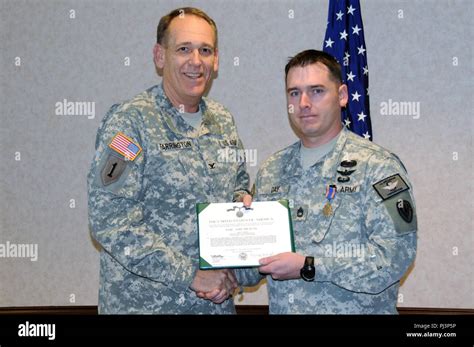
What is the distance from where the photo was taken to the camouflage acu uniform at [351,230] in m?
2.50

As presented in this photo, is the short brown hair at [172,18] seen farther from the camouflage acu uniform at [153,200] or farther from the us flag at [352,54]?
the us flag at [352,54]

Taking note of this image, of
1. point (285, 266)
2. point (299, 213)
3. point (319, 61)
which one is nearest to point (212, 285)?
point (285, 266)

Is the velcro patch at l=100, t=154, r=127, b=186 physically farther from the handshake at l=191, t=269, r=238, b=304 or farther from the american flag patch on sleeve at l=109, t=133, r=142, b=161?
the handshake at l=191, t=269, r=238, b=304

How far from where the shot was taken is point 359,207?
2.60 m

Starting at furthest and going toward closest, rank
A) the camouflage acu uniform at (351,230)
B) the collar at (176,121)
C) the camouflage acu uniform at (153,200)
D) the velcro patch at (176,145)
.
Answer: the collar at (176,121), the velcro patch at (176,145), the camouflage acu uniform at (153,200), the camouflage acu uniform at (351,230)

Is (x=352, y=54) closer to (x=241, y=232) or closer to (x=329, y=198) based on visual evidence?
(x=329, y=198)

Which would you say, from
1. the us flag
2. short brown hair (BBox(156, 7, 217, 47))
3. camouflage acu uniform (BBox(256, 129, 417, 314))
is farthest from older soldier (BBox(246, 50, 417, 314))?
the us flag

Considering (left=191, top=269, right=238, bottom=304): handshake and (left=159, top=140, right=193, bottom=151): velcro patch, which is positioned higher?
(left=159, top=140, right=193, bottom=151): velcro patch

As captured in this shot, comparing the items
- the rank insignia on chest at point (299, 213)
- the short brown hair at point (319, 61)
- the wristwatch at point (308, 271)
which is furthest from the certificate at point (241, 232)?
the short brown hair at point (319, 61)

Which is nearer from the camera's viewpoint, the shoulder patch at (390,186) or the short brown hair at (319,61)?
the shoulder patch at (390,186)

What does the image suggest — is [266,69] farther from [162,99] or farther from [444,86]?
[162,99]

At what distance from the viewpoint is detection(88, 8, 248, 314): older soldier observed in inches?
109

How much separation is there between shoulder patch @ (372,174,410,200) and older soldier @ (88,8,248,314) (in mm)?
881
